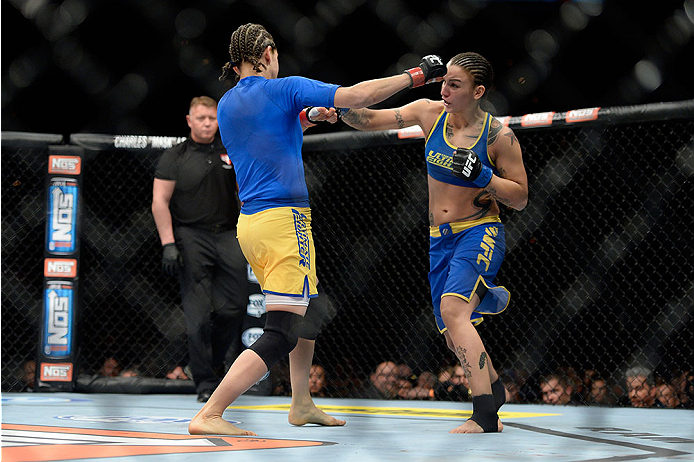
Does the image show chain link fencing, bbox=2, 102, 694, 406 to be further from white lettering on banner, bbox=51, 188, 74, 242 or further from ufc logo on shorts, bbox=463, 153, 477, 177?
ufc logo on shorts, bbox=463, 153, 477, 177

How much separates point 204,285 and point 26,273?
1.39 metres

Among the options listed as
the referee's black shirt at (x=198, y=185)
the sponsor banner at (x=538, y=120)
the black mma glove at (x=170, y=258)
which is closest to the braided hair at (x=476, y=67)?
the sponsor banner at (x=538, y=120)

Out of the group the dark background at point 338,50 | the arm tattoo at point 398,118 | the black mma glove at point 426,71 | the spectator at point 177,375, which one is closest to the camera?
the black mma glove at point 426,71

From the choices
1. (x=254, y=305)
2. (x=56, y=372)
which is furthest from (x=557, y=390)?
(x=56, y=372)

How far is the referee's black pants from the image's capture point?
339 centimetres

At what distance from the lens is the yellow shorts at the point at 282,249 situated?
2098 millimetres

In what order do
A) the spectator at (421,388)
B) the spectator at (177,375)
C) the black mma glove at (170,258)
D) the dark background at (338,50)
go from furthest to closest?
the dark background at (338,50)
the spectator at (177,375)
the spectator at (421,388)
the black mma glove at (170,258)

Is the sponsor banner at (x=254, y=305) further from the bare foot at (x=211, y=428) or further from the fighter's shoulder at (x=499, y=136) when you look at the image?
the bare foot at (x=211, y=428)

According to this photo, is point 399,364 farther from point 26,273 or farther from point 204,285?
point 26,273

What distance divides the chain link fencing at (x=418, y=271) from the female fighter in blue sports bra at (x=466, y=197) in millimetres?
1013

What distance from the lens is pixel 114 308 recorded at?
4.48 metres

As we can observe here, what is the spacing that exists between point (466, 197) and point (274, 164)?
1.93ft

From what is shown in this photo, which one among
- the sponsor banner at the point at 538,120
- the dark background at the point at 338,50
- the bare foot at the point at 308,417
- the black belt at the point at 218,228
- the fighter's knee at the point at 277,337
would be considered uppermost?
the dark background at the point at 338,50

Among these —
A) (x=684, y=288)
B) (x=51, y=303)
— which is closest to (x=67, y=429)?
(x=51, y=303)
